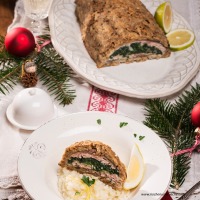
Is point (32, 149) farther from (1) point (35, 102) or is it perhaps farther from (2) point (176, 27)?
(2) point (176, 27)

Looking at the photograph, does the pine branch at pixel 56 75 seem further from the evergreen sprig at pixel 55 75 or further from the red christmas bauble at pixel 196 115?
the red christmas bauble at pixel 196 115

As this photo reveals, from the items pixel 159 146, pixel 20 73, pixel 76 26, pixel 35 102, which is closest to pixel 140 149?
pixel 159 146

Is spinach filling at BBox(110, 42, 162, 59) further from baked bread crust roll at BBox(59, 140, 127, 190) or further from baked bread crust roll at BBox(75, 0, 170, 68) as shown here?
baked bread crust roll at BBox(59, 140, 127, 190)

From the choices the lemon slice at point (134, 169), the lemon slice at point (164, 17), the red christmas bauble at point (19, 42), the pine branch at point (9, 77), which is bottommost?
the pine branch at point (9, 77)

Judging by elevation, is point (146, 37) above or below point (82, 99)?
above

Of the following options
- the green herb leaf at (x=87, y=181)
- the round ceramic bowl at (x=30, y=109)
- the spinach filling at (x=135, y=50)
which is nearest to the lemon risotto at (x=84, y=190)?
the green herb leaf at (x=87, y=181)

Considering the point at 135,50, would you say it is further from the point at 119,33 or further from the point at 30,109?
the point at 30,109

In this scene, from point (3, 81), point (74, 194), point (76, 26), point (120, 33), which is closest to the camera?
point (74, 194)
